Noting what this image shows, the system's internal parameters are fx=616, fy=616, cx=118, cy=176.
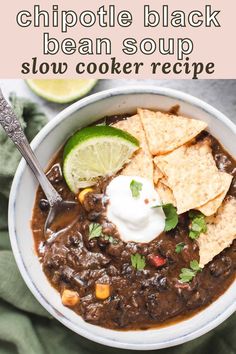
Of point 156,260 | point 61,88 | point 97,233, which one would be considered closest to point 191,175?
point 156,260

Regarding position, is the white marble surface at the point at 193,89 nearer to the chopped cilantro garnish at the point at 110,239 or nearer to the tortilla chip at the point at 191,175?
the tortilla chip at the point at 191,175

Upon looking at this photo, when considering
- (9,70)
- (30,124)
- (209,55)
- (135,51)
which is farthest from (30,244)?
(209,55)

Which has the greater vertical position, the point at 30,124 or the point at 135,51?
the point at 135,51

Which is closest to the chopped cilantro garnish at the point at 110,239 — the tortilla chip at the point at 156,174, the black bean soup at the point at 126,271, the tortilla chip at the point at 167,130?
the black bean soup at the point at 126,271

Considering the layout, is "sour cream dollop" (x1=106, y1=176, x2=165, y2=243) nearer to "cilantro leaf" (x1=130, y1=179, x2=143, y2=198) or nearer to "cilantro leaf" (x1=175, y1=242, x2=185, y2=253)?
"cilantro leaf" (x1=130, y1=179, x2=143, y2=198)

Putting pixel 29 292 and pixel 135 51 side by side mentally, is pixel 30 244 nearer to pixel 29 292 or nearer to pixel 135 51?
pixel 29 292

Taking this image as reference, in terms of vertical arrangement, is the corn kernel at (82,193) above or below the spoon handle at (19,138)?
below
